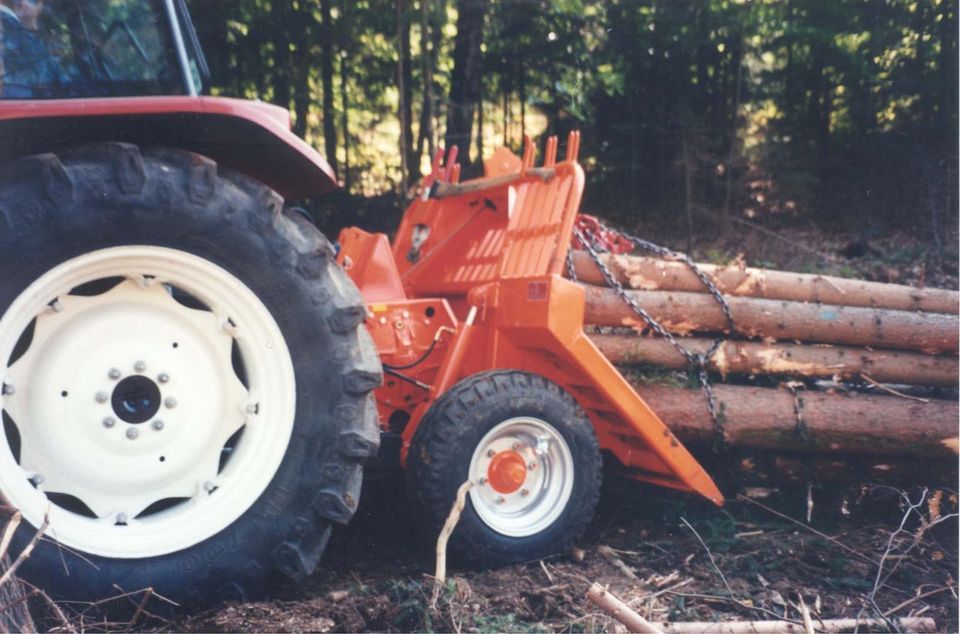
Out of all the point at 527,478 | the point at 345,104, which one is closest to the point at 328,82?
the point at 345,104

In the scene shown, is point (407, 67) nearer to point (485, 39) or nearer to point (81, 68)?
point (485, 39)

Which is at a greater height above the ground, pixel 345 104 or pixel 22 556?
pixel 345 104

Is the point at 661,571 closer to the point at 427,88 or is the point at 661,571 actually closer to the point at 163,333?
the point at 163,333

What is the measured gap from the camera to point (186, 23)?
3.58 m

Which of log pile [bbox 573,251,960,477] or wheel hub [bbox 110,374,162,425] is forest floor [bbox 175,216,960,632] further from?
wheel hub [bbox 110,374,162,425]

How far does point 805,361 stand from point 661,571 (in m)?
1.55

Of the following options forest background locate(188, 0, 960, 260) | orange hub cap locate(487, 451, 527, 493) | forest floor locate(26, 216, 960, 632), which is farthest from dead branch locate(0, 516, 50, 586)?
forest background locate(188, 0, 960, 260)

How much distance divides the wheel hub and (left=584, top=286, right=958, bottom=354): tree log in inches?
98.6

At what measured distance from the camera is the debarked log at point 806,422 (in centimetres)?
427

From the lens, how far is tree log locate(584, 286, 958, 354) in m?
4.54

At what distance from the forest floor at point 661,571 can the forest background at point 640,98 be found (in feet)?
17.4

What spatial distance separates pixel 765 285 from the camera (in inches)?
185

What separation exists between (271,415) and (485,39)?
6.99m

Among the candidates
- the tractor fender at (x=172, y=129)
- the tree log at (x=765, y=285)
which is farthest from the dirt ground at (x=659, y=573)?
the tractor fender at (x=172, y=129)
